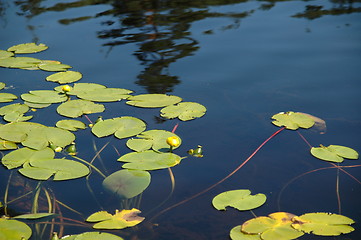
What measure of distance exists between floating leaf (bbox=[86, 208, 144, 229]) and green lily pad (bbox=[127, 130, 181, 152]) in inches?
15.9

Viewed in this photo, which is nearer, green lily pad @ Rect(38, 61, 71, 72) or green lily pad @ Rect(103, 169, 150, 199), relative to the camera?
green lily pad @ Rect(103, 169, 150, 199)

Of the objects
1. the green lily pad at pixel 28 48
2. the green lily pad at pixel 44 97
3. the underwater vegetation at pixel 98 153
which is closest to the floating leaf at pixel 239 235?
the underwater vegetation at pixel 98 153

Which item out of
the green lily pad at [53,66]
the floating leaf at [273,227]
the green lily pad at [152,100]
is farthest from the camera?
the green lily pad at [53,66]

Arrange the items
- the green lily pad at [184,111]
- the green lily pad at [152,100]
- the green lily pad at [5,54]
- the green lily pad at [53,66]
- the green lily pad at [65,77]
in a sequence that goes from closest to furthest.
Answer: the green lily pad at [184,111] → the green lily pad at [152,100] → the green lily pad at [65,77] → the green lily pad at [53,66] → the green lily pad at [5,54]

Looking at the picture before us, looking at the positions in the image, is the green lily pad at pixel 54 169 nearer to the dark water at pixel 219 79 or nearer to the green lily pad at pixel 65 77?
the dark water at pixel 219 79

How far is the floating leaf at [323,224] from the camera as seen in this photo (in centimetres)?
150

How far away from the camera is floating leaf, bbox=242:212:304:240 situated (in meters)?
1.48

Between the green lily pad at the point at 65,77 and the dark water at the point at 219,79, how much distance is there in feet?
0.17

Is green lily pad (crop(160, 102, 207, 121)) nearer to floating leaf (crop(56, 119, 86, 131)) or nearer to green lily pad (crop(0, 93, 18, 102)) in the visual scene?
floating leaf (crop(56, 119, 86, 131))

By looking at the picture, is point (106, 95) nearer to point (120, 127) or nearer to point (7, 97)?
point (120, 127)

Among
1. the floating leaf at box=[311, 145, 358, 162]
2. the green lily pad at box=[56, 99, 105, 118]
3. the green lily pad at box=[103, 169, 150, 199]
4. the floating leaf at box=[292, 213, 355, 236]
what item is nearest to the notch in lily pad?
the floating leaf at box=[311, 145, 358, 162]

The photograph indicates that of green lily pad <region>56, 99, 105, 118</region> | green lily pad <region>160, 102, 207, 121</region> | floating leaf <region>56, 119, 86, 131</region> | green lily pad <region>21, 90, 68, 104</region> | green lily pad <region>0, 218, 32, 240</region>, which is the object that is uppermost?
green lily pad <region>21, 90, 68, 104</region>

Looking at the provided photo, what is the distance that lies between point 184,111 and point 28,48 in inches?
54.6

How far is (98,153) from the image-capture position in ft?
6.59
